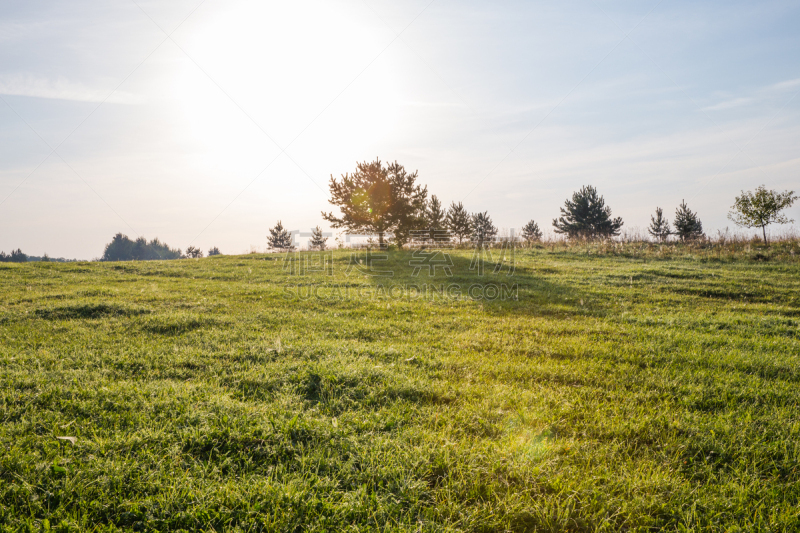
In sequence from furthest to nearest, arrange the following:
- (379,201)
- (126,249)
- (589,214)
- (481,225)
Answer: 1. (126,249)
2. (481,225)
3. (589,214)
4. (379,201)

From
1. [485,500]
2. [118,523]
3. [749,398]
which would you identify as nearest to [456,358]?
[485,500]

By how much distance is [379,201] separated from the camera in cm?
3325

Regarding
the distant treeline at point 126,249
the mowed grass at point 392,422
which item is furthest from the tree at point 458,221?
the distant treeline at point 126,249

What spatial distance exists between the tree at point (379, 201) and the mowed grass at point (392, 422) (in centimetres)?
2456

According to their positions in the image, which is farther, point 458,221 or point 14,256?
point 14,256

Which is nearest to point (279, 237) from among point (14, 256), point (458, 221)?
point (458, 221)

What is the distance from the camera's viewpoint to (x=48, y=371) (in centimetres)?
520

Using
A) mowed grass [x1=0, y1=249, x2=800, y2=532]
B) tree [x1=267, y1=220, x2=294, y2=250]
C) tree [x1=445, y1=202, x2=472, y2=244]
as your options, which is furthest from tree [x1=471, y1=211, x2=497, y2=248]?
mowed grass [x1=0, y1=249, x2=800, y2=532]

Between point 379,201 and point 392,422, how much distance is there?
30004 mm

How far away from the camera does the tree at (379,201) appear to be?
3322 cm

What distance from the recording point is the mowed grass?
9.70 feet

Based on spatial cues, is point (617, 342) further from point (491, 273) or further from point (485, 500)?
point (491, 273)

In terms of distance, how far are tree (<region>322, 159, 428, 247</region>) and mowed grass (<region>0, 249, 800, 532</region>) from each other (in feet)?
80.6

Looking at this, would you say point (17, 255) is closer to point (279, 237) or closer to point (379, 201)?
point (279, 237)
